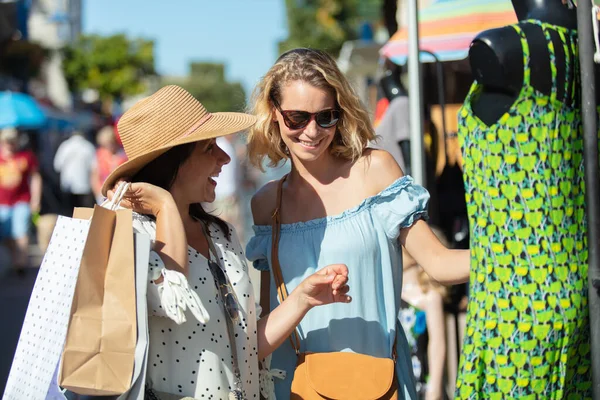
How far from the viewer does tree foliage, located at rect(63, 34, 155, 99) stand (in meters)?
38.0

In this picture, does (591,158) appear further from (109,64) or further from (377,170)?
(109,64)

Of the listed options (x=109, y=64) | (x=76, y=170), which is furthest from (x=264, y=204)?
(x=109, y=64)

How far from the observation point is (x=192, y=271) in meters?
2.30

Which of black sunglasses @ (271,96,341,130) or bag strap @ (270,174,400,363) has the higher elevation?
black sunglasses @ (271,96,341,130)

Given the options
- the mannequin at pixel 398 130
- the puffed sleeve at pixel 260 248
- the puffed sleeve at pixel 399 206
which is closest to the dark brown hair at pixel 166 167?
the puffed sleeve at pixel 260 248

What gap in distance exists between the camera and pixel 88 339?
202cm

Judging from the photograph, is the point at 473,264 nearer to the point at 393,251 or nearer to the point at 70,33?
the point at 393,251

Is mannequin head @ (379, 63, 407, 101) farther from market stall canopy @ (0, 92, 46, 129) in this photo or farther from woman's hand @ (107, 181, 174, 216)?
market stall canopy @ (0, 92, 46, 129)

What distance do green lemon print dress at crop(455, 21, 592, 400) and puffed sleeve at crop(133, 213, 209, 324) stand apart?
0.71m

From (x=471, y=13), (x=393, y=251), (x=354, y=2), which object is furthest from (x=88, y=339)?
(x=354, y=2)

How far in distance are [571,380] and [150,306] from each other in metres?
1.08

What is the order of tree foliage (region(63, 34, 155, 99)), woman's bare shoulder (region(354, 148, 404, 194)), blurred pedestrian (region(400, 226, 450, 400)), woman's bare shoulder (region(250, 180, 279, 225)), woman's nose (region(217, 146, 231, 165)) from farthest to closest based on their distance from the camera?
tree foliage (region(63, 34, 155, 99)), blurred pedestrian (region(400, 226, 450, 400)), woman's bare shoulder (region(250, 180, 279, 225)), woman's bare shoulder (region(354, 148, 404, 194)), woman's nose (region(217, 146, 231, 165))

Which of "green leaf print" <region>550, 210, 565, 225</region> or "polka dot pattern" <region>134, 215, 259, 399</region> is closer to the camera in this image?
"green leaf print" <region>550, 210, 565, 225</region>

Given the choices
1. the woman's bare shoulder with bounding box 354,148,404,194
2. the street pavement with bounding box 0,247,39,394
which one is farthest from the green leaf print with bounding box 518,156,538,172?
the street pavement with bounding box 0,247,39,394
